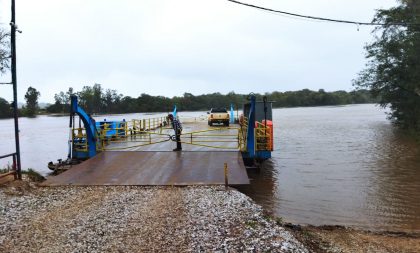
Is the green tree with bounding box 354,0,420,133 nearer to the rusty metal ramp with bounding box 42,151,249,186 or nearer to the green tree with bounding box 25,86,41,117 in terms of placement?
the rusty metal ramp with bounding box 42,151,249,186

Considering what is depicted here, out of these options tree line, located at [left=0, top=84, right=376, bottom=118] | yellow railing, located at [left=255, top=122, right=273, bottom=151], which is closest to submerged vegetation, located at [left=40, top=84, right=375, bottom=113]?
tree line, located at [left=0, top=84, right=376, bottom=118]

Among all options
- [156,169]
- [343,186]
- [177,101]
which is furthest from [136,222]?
[177,101]

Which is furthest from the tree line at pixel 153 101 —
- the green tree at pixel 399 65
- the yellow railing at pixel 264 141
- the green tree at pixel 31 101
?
the yellow railing at pixel 264 141

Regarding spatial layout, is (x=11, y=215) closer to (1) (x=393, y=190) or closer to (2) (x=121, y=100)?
(1) (x=393, y=190)

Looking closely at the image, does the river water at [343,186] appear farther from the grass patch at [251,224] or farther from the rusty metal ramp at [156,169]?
the grass patch at [251,224]

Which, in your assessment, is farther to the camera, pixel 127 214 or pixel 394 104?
pixel 394 104

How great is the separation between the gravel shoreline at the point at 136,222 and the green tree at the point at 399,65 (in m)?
25.3

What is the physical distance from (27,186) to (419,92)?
3092cm

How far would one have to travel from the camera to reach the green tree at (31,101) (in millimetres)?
151250

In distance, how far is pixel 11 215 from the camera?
7.87m

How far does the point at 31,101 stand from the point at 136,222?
161316mm

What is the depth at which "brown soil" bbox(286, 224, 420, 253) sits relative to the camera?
7.19 metres

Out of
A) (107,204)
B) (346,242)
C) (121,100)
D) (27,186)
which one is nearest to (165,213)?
(107,204)

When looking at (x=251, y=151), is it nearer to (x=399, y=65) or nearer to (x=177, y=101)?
(x=399, y=65)
